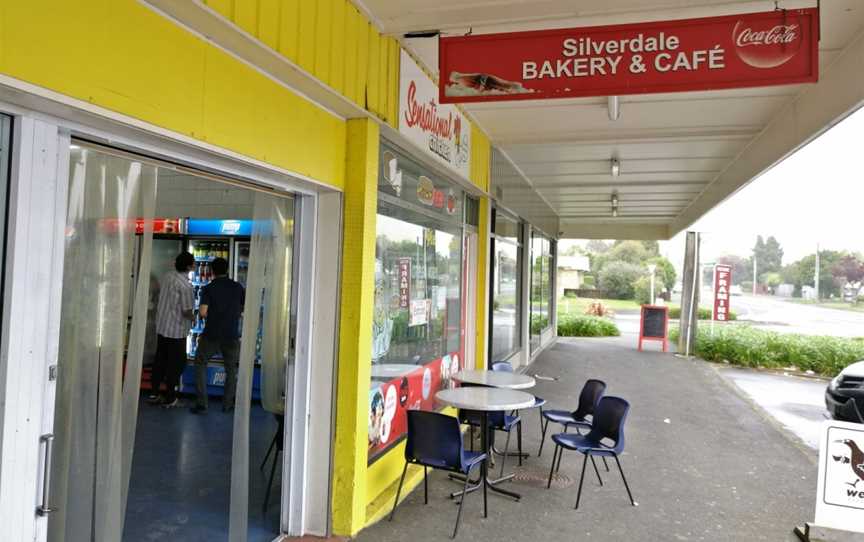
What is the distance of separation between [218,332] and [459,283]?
259 centimetres

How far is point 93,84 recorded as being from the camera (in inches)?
68.4

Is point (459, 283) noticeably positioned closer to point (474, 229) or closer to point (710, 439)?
point (474, 229)

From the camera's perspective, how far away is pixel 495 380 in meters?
4.74

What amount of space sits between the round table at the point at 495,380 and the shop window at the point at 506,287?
6.14 ft

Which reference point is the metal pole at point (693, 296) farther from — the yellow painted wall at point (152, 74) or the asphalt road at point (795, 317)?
the yellow painted wall at point (152, 74)

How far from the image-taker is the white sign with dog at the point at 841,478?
3.50m

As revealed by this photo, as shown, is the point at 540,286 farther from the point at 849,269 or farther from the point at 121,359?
the point at 849,269

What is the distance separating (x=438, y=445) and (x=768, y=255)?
1510 inches

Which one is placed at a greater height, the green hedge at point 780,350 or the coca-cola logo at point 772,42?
the coca-cola logo at point 772,42

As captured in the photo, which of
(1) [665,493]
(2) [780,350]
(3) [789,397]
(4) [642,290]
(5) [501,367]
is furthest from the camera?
(4) [642,290]

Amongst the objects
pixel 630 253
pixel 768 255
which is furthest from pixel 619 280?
pixel 630 253

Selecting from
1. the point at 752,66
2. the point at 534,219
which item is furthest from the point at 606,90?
the point at 534,219

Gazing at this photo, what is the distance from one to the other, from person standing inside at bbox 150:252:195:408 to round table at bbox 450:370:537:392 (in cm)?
296

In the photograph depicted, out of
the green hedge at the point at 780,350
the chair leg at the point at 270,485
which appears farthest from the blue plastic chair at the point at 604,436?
the green hedge at the point at 780,350
